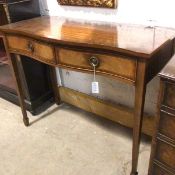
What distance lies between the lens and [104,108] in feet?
5.85

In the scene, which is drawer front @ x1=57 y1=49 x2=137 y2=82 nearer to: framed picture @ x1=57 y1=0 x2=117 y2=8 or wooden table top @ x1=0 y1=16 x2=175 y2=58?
wooden table top @ x1=0 y1=16 x2=175 y2=58

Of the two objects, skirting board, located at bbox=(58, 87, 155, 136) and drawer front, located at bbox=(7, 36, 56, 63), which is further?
skirting board, located at bbox=(58, 87, 155, 136)

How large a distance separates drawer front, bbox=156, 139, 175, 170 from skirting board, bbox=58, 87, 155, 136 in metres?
0.51

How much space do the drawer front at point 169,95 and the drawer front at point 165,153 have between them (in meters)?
0.19

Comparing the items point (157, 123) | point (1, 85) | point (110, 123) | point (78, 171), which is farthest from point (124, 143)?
point (1, 85)

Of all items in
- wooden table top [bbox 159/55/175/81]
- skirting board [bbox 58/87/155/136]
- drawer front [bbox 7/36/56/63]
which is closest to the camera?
wooden table top [bbox 159/55/175/81]

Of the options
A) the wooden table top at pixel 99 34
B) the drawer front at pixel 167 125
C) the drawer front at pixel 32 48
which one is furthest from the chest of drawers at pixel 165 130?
the drawer front at pixel 32 48

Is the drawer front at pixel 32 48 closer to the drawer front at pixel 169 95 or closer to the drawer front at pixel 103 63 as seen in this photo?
the drawer front at pixel 103 63

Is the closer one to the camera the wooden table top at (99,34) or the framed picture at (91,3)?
the wooden table top at (99,34)

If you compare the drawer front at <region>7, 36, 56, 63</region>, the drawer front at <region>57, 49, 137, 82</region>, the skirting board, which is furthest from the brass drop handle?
the skirting board

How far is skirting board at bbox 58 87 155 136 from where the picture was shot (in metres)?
1.59

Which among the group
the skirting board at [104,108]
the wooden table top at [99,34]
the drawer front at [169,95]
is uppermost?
the wooden table top at [99,34]

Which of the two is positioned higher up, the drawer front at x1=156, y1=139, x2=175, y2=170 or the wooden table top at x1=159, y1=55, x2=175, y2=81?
the wooden table top at x1=159, y1=55, x2=175, y2=81

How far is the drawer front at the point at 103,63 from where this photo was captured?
1009 mm
